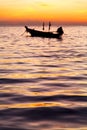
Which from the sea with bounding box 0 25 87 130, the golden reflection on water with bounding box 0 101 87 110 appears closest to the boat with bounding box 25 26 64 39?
the sea with bounding box 0 25 87 130

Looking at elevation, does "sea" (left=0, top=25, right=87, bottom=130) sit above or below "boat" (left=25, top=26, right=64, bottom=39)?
above

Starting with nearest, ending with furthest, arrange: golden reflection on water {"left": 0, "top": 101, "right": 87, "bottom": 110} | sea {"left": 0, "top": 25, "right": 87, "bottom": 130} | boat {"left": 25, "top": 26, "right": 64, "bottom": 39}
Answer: sea {"left": 0, "top": 25, "right": 87, "bottom": 130}
golden reflection on water {"left": 0, "top": 101, "right": 87, "bottom": 110}
boat {"left": 25, "top": 26, "right": 64, "bottom": 39}

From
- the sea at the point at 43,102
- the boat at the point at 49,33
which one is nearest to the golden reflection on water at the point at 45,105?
the sea at the point at 43,102

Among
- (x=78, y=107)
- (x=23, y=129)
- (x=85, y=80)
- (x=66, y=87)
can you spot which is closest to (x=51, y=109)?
(x=78, y=107)

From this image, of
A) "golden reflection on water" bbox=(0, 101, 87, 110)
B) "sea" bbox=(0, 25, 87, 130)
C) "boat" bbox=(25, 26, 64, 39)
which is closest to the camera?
"sea" bbox=(0, 25, 87, 130)

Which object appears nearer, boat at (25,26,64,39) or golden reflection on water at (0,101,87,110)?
golden reflection on water at (0,101,87,110)

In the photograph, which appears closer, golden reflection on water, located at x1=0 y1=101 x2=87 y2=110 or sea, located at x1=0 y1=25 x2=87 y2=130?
sea, located at x1=0 y1=25 x2=87 y2=130

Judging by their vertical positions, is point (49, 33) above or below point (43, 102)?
below

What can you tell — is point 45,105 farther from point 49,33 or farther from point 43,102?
point 49,33

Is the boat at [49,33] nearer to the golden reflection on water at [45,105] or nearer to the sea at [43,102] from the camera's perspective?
the sea at [43,102]

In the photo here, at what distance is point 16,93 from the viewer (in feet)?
36.0

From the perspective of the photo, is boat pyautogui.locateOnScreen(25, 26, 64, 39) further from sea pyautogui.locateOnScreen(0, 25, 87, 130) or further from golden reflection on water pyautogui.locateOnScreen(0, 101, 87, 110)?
golden reflection on water pyautogui.locateOnScreen(0, 101, 87, 110)

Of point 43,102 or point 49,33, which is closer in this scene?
point 43,102

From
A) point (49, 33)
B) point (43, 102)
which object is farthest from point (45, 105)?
point (49, 33)
